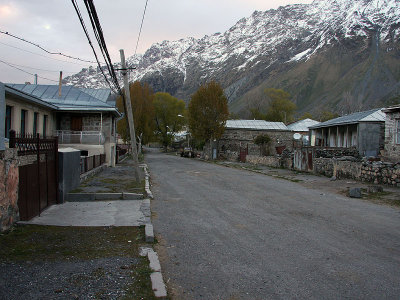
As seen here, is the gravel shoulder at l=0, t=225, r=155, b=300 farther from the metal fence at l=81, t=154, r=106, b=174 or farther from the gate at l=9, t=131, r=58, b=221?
the metal fence at l=81, t=154, r=106, b=174

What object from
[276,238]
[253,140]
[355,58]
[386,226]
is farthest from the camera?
[355,58]

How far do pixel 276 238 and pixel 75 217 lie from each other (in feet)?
16.6

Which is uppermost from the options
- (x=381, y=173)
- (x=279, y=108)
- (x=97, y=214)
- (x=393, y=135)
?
(x=279, y=108)

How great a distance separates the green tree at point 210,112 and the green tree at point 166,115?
21.1 meters

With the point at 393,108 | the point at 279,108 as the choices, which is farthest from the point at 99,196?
the point at 279,108

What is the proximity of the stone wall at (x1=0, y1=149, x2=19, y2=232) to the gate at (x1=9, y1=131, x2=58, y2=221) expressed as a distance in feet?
0.73

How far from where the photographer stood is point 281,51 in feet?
655

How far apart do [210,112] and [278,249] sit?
41.7 m

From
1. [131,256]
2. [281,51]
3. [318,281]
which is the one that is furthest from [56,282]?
[281,51]

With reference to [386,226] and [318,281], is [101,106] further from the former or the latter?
[318,281]

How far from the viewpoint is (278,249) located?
640 centimetres

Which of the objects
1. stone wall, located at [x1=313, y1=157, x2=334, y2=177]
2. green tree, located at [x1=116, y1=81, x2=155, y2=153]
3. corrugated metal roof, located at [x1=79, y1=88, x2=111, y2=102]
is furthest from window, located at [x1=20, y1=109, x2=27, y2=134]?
green tree, located at [x1=116, y1=81, x2=155, y2=153]

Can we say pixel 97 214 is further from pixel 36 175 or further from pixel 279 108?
pixel 279 108

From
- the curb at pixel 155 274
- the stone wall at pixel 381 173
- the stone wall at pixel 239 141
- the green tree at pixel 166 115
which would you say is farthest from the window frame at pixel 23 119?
→ the green tree at pixel 166 115
